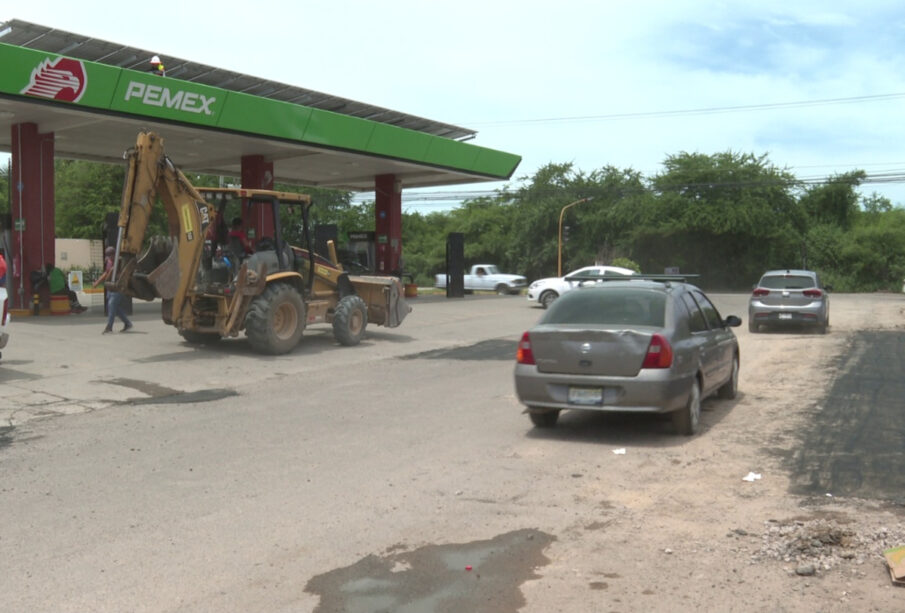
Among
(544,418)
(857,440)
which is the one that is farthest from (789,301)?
(544,418)

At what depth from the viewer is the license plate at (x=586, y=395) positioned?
843cm

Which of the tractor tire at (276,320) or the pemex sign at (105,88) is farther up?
the pemex sign at (105,88)

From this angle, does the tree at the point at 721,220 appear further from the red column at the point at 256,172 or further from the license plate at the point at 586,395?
the license plate at the point at 586,395

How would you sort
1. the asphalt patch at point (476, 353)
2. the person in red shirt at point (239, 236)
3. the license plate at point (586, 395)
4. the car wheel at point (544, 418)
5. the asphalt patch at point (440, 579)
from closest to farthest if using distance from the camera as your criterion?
the asphalt patch at point (440, 579) < the license plate at point (586, 395) < the car wheel at point (544, 418) < the person in red shirt at point (239, 236) < the asphalt patch at point (476, 353)

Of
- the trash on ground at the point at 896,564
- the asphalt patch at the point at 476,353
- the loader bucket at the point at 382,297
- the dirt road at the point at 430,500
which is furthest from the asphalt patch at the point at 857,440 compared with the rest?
the loader bucket at the point at 382,297

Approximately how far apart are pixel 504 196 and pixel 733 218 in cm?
2203

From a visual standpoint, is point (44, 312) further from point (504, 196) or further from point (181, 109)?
point (504, 196)

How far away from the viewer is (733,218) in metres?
58.4

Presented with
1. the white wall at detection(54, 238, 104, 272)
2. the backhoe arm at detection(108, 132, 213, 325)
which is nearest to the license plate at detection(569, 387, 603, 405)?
the backhoe arm at detection(108, 132, 213, 325)

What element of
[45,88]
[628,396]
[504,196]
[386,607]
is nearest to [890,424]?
[628,396]

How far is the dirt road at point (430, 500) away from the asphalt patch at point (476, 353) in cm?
373

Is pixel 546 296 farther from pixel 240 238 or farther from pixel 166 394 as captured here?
pixel 166 394

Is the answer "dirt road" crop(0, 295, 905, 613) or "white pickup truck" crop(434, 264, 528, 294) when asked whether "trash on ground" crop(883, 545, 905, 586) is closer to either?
"dirt road" crop(0, 295, 905, 613)

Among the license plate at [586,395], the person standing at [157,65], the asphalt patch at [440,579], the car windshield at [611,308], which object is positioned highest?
the person standing at [157,65]
